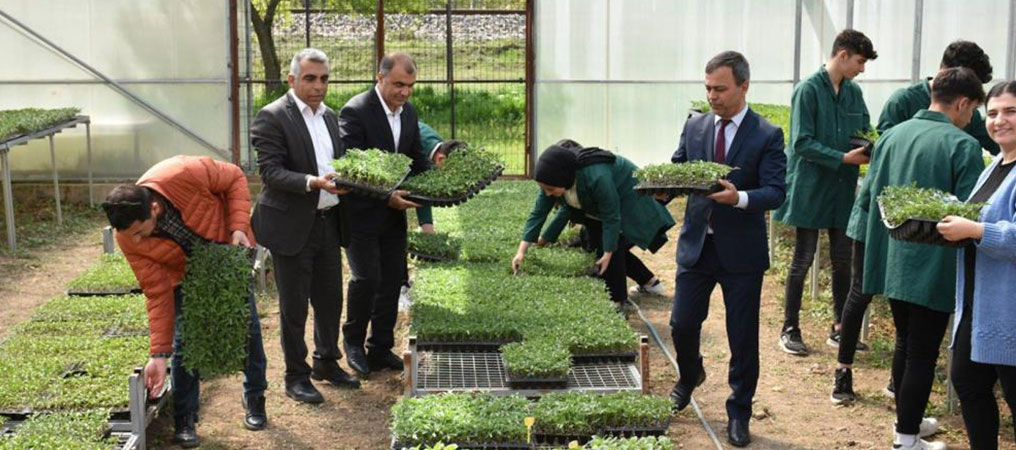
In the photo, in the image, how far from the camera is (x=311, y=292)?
6.81 meters

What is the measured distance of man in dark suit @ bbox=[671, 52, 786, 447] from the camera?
577 centimetres

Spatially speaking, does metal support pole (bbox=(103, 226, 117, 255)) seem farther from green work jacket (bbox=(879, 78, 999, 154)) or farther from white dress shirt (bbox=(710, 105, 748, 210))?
green work jacket (bbox=(879, 78, 999, 154))

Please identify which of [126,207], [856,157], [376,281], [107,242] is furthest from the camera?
[107,242]

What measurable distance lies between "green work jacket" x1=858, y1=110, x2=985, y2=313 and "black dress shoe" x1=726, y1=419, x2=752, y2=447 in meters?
0.97

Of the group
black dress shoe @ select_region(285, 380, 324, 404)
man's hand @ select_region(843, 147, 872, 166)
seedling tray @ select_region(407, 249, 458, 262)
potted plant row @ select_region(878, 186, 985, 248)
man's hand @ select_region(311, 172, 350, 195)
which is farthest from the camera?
seedling tray @ select_region(407, 249, 458, 262)

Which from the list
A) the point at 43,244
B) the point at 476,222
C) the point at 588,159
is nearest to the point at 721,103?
the point at 588,159

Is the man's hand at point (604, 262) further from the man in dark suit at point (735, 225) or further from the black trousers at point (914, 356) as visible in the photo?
the black trousers at point (914, 356)

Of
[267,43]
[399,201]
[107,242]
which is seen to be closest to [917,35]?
[399,201]

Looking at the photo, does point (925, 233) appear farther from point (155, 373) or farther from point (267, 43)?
point (267, 43)

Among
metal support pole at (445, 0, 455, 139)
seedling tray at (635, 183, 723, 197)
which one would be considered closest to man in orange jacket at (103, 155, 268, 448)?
seedling tray at (635, 183, 723, 197)

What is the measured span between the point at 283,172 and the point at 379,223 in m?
0.85

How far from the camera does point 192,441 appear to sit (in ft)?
19.8

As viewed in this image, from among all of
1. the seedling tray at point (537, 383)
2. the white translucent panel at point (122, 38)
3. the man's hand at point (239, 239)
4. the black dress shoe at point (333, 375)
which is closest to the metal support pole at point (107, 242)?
the black dress shoe at point (333, 375)

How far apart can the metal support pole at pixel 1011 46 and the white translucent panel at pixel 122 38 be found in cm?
898
